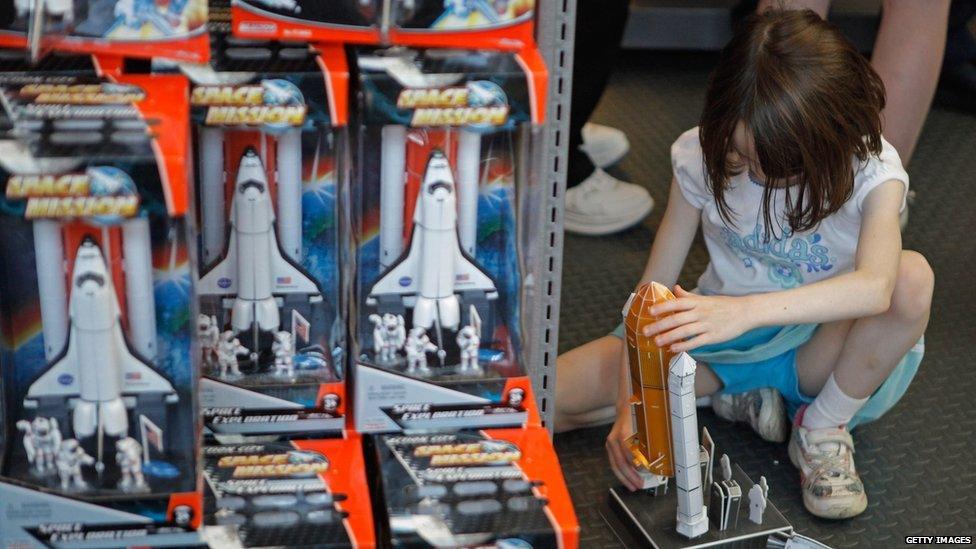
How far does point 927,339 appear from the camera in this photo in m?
1.77

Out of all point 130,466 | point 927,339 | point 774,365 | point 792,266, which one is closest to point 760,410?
point 774,365

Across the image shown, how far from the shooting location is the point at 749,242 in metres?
1.40

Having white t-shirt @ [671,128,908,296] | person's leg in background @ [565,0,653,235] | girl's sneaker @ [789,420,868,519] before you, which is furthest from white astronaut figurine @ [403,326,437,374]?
person's leg in background @ [565,0,653,235]

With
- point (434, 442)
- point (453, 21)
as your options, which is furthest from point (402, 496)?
point (453, 21)

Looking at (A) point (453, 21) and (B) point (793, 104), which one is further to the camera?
(B) point (793, 104)

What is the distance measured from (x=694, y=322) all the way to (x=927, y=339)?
2.68 feet

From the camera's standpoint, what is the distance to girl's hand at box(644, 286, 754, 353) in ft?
3.57

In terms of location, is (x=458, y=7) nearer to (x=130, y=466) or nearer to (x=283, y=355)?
(x=283, y=355)

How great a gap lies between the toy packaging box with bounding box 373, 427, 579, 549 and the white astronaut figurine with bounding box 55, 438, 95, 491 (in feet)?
0.77

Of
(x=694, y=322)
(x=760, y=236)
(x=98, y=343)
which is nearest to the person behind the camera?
(x=98, y=343)

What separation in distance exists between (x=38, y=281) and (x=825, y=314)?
0.77m

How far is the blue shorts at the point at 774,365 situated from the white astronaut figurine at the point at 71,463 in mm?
789

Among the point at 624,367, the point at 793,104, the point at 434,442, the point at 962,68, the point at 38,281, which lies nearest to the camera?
the point at 38,281

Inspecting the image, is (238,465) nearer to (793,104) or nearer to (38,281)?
(38,281)
